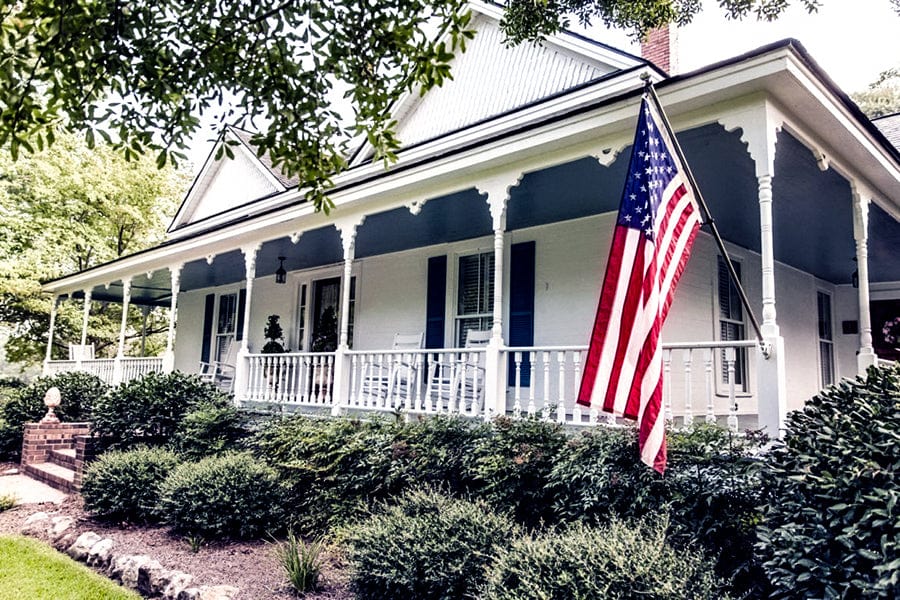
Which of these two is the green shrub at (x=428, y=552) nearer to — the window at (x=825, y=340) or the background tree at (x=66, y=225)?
the window at (x=825, y=340)

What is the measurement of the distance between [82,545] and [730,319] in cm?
820

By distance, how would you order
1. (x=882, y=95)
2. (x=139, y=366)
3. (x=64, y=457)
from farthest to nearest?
(x=882, y=95) → (x=139, y=366) → (x=64, y=457)

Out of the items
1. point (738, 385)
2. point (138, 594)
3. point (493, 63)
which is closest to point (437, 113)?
point (493, 63)

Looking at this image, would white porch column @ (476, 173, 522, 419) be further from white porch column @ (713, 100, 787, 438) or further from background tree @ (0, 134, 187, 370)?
background tree @ (0, 134, 187, 370)

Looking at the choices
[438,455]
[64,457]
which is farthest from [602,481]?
[64,457]

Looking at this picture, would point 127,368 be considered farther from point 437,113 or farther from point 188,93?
point 188,93

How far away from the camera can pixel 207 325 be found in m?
14.7

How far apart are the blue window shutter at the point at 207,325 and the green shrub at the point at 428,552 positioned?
11.3 metres


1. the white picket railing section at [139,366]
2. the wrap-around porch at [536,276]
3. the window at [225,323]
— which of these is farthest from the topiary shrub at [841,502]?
the window at [225,323]

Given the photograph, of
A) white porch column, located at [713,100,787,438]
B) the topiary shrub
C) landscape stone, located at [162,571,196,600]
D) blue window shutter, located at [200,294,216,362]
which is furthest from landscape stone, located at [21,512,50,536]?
blue window shutter, located at [200,294,216,362]

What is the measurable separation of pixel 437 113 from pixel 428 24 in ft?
23.5

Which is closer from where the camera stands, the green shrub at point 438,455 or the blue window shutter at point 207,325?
the green shrub at point 438,455

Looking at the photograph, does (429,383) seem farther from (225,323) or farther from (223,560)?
(225,323)

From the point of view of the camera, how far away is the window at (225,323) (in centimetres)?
1404
